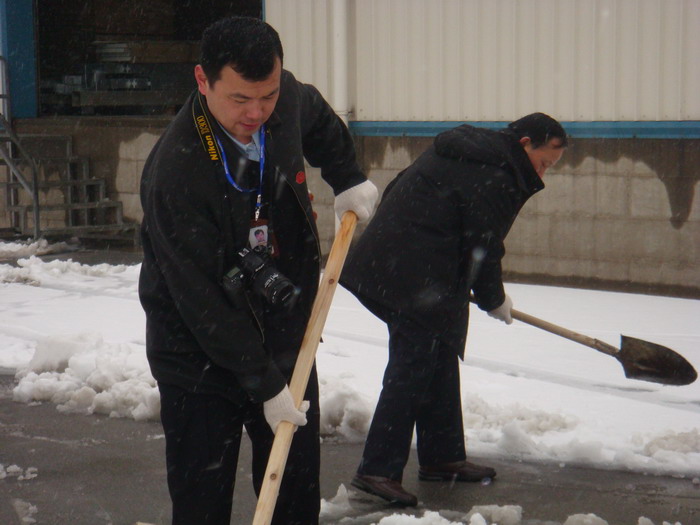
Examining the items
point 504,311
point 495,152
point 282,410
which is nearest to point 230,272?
point 282,410

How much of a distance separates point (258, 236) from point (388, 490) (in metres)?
1.74

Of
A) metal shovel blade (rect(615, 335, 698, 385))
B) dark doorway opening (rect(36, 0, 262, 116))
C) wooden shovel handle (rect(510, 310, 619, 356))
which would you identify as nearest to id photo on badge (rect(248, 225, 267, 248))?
wooden shovel handle (rect(510, 310, 619, 356))

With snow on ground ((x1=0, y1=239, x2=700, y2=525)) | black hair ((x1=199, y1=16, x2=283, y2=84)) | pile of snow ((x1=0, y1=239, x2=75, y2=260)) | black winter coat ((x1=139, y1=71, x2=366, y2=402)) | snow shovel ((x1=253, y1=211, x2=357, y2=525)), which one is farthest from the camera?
pile of snow ((x1=0, y1=239, x2=75, y2=260))

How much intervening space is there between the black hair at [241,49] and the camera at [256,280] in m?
0.50

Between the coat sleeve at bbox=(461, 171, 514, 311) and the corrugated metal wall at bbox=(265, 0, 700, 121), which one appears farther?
the corrugated metal wall at bbox=(265, 0, 700, 121)

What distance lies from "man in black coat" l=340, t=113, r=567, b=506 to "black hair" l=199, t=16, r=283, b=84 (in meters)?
1.67

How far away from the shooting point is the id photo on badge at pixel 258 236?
3047 mm

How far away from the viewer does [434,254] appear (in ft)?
14.4

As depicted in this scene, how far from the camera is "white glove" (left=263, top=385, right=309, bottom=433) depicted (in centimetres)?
300

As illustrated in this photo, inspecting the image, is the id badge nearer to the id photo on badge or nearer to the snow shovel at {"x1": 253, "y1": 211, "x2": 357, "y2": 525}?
the id photo on badge

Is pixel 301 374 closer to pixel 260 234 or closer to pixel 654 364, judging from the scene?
pixel 260 234

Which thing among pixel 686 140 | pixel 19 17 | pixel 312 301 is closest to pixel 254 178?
pixel 312 301

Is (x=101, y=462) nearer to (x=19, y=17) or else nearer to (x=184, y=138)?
(x=184, y=138)

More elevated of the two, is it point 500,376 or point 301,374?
point 301,374
